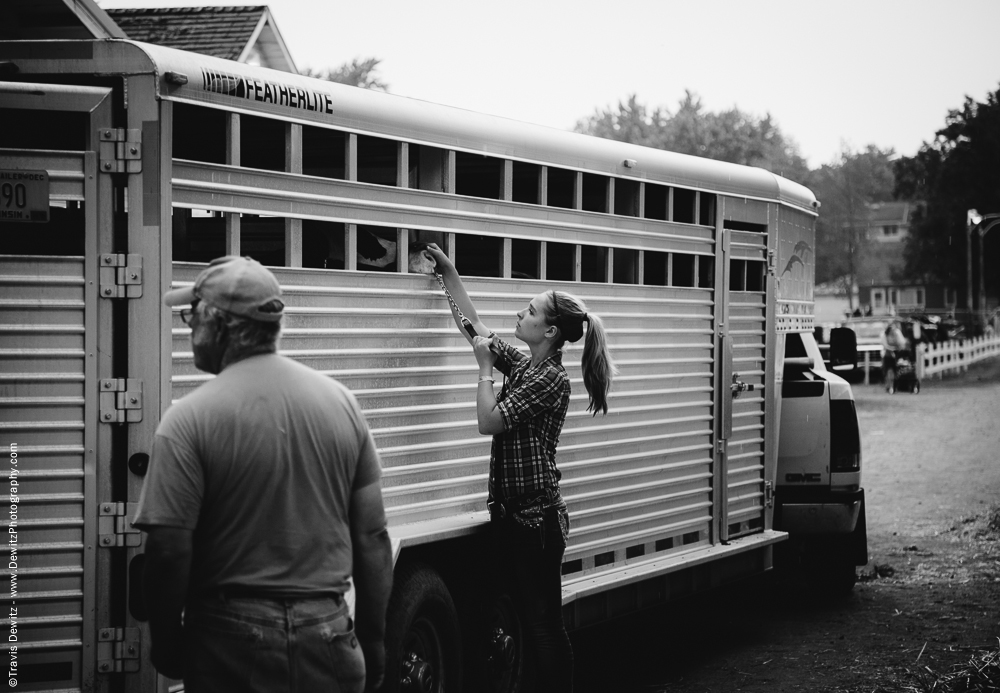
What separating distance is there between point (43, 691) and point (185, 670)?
1.38 meters

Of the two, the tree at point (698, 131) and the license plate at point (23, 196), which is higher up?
the tree at point (698, 131)

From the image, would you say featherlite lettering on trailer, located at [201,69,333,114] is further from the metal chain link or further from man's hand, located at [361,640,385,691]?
man's hand, located at [361,640,385,691]

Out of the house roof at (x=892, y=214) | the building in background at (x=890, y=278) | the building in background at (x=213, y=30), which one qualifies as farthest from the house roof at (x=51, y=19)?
the house roof at (x=892, y=214)

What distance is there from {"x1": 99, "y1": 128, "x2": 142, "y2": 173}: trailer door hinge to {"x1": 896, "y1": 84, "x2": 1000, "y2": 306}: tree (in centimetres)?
6510

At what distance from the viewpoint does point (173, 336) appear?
166 inches

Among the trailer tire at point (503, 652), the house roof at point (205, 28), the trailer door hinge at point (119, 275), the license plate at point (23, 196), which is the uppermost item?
the house roof at point (205, 28)

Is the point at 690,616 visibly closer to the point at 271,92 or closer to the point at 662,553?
the point at 662,553

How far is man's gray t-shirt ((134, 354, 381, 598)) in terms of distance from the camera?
290 centimetres

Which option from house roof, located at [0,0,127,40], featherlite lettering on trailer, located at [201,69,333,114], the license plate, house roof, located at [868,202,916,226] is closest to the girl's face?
featherlite lettering on trailer, located at [201,69,333,114]

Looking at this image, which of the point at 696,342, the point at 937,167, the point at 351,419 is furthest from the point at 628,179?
the point at 937,167

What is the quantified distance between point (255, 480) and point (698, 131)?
54029 mm

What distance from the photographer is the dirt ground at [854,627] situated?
6.93m

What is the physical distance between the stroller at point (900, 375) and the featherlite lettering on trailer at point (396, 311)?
2244cm

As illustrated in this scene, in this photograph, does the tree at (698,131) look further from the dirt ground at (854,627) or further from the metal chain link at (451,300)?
the metal chain link at (451,300)
